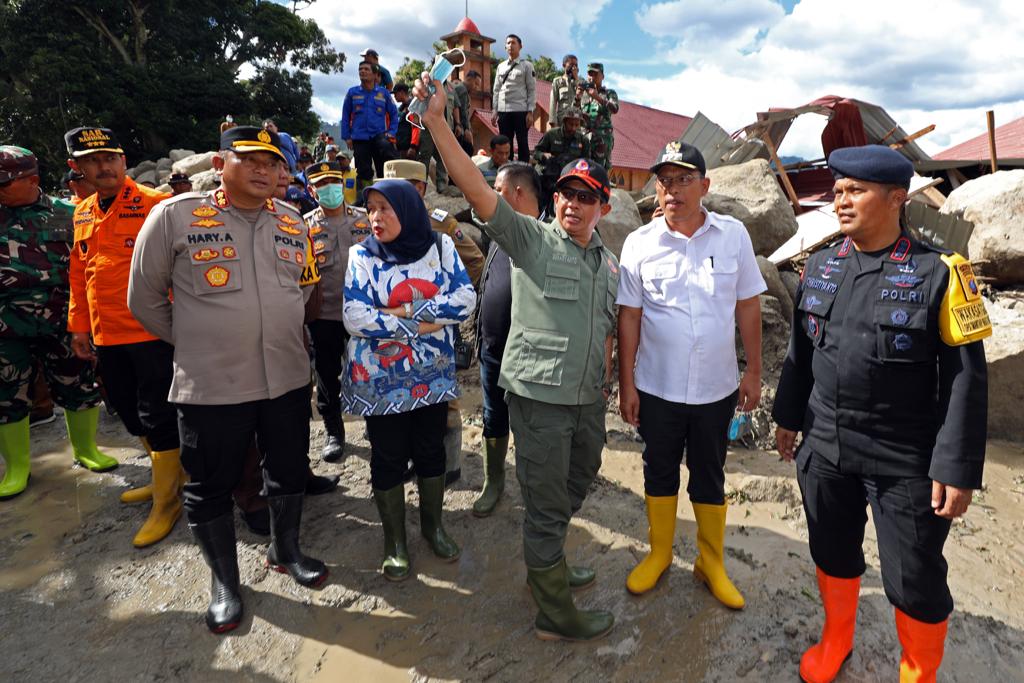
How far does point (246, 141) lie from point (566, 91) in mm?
6463

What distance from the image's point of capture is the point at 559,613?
2.59 meters

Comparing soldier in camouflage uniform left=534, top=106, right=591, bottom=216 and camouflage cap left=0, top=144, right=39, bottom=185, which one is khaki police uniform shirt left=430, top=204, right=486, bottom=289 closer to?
camouflage cap left=0, top=144, right=39, bottom=185

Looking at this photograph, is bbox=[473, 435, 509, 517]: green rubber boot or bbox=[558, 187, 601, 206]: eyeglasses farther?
bbox=[473, 435, 509, 517]: green rubber boot

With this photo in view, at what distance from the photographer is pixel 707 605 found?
2.88 m

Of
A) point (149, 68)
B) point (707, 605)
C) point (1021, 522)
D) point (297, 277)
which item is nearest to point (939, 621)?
point (707, 605)

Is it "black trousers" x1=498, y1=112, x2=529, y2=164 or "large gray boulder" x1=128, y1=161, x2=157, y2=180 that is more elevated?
"large gray boulder" x1=128, y1=161, x2=157, y2=180

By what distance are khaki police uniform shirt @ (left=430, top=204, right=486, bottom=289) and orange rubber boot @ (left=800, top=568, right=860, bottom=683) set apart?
294cm

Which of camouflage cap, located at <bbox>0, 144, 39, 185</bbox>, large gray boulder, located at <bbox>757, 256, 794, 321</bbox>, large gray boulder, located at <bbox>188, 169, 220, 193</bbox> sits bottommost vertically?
large gray boulder, located at <bbox>757, 256, 794, 321</bbox>

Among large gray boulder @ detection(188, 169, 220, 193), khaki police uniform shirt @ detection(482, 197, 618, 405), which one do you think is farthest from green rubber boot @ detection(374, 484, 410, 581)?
large gray boulder @ detection(188, 169, 220, 193)

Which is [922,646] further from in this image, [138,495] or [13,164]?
[13,164]

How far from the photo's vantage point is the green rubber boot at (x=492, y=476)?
12.1 feet

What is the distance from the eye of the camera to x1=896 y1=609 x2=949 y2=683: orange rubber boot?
7.02 ft

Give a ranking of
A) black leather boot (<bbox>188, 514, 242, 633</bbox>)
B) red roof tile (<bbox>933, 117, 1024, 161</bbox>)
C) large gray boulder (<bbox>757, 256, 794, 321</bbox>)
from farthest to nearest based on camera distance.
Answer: red roof tile (<bbox>933, 117, 1024, 161</bbox>) < large gray boulder (<bbox>757, 256, 794, 321</bbox>) < black leather boot (<bbox>188, 514, 242, 633</bbox>)

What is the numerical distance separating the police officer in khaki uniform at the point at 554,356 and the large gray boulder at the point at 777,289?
484 centimetres
